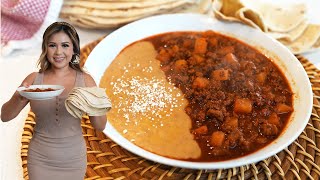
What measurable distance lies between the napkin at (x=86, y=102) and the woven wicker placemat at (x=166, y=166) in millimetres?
555

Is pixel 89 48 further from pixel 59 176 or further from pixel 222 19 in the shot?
pixel 59 176

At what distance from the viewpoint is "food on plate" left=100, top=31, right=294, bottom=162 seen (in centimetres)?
113

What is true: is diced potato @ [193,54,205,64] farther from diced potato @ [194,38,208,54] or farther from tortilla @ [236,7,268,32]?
tortilla @ [236,7,268,32]

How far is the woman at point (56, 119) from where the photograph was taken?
20.9 inches

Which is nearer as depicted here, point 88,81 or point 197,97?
point 88,81

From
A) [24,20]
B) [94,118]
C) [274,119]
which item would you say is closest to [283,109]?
[274,119]

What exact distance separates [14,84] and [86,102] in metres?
0.85

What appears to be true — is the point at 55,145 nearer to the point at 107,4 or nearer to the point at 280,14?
the point at 107,4

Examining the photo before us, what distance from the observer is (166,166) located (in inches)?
44.1

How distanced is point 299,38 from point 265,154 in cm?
81

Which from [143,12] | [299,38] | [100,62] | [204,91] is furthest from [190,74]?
[299,38]

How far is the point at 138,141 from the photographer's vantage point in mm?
1098

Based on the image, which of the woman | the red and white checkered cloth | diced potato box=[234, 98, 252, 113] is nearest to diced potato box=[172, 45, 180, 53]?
diced potato box=[234, 98, 252, 113]

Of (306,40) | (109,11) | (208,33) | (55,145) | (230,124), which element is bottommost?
(306,40)
